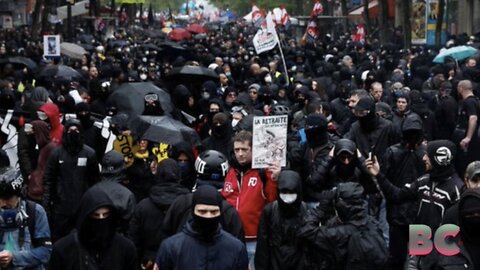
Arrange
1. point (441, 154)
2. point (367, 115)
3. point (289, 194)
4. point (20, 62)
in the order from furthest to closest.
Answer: point (20, 62), point (367, 115), point (441, 154), point (289, 194)

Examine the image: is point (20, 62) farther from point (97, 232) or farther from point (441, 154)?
point (97, 232)

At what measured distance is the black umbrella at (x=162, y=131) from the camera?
36.9 ft

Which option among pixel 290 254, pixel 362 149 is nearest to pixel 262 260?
pixel 290 254

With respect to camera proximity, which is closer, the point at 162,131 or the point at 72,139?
the point at 72,139

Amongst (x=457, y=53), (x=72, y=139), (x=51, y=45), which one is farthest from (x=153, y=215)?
(x=51, y=45)

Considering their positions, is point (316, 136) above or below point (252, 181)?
above

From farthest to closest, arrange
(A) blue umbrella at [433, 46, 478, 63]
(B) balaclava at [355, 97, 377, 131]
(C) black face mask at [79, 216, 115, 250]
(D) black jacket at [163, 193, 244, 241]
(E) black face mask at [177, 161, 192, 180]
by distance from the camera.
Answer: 1. (A) blue umbrella at [433, 46, 478, 63]
2. (B) balaclava at [355, 97, 377, 131]
3. (E) black face mask at [177, 161, 192, 180]
4. (D) black jacket at [163, 193, 244, 241]
5. (C) black face mask at [79, 216, 115, 250]

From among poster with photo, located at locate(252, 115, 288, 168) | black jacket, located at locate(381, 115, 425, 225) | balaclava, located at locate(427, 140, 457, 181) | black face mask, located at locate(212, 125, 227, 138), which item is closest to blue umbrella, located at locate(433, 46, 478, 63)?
black face mask, located at locate(212, 125, 227, 138)

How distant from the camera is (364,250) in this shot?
24.7ft

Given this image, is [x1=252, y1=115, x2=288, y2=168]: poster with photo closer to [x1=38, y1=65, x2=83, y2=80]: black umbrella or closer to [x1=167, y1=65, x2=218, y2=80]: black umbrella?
[x1=167, y1=65, x2=218, y2=80]: black umbrella

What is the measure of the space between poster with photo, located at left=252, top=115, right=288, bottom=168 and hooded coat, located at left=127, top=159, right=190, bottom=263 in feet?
2.93

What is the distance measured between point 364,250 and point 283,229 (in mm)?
739

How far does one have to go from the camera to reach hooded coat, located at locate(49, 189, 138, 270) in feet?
20.5

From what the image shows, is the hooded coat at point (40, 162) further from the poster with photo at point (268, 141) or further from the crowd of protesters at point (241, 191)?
the poster with photo at point (268, 141)
